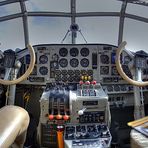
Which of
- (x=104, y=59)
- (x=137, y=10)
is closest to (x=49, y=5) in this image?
(x=137, y=10)

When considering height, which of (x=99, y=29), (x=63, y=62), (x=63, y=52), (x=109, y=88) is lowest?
(x=109, y=88)

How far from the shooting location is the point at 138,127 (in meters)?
2.21

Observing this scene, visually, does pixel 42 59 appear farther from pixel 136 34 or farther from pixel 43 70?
pixel 136 34

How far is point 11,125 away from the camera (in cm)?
183

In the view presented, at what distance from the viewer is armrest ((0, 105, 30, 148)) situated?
1659mm

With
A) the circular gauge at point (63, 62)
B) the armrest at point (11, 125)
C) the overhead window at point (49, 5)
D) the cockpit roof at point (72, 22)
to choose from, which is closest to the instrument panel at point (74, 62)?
the circular gauge at point (63, 62)

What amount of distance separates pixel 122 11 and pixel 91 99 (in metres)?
3.31

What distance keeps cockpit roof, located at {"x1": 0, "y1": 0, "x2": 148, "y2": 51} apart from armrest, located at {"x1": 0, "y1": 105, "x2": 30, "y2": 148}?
11.1ft

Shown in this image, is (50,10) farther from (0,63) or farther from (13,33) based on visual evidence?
(0,63)

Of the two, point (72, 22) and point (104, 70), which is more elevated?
point (72, 22)

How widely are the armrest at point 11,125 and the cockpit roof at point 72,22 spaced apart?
11.1 feet

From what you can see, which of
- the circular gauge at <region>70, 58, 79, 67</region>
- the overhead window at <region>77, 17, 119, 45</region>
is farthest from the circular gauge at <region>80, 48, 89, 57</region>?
the overhead window at <region>77, 17, 119, 45</region>

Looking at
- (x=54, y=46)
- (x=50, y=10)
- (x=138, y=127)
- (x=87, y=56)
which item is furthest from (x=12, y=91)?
(x=50, y=10)

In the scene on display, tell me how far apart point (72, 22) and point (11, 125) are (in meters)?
4.60
